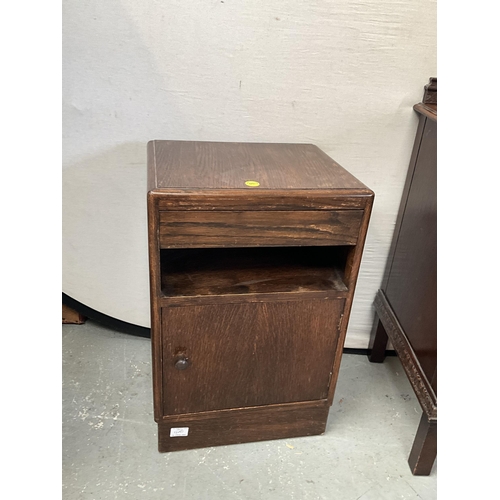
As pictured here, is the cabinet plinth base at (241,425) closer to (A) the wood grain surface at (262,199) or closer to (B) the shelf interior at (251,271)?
(B) the shelf interior at (251,271)

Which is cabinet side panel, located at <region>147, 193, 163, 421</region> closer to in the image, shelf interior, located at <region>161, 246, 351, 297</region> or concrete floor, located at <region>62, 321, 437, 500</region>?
shelf interior, located at <region>161, 246, 351, 297</region>

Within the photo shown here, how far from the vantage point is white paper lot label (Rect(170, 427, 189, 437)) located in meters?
1.01

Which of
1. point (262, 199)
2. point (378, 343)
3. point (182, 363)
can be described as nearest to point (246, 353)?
point (182, 363)

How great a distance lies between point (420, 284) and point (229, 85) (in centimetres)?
63

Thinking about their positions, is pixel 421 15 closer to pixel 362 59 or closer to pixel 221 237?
pixel 362 59

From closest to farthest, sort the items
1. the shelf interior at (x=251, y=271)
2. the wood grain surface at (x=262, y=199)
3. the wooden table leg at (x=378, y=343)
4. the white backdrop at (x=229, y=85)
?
the wood grain surface at (x=262, y=199) → the shelf interior at (x=251, y=271) → the white backdrop at (x=229, y=85) → the wooden table leg at (x=378, y=343)

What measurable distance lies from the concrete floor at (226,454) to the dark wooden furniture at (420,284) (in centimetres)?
10

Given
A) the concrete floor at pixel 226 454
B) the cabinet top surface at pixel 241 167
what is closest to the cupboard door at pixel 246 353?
the concrete floor at pixel 226 454

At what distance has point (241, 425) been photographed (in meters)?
1.05

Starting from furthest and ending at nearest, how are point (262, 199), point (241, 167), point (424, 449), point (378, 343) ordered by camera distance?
point (378, 343)
point (424, 449)
point (241, 167)
point (262, 199)

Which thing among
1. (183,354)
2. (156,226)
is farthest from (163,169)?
(183,354)

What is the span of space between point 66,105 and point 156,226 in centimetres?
49

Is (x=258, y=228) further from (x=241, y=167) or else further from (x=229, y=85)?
(x=229, y=85)

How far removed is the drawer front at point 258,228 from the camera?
2.56 feet
